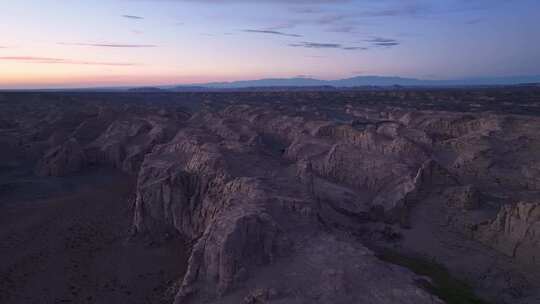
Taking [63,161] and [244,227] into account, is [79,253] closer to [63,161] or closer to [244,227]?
[244,227]

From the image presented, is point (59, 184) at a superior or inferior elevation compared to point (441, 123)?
inferior

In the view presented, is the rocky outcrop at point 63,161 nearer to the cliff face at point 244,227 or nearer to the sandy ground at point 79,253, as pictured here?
the sandy ground at point 79,253

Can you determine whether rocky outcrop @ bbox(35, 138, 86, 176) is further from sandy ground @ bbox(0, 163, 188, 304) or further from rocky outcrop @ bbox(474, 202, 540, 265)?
rocky outcrop @ bbox(474, 202, 540, 265)

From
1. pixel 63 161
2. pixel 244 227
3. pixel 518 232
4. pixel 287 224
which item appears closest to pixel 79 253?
pixel 244 227

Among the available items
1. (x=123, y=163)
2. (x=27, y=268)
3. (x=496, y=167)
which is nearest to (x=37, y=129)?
(x=123, y=163)

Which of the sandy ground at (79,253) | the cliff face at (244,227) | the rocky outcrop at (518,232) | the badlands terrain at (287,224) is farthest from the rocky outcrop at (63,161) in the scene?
the rocky outcrop at (518,232)

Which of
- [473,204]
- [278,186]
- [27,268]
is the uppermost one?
[278,186]

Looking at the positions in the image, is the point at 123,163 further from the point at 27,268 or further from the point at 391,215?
the point at 391,215

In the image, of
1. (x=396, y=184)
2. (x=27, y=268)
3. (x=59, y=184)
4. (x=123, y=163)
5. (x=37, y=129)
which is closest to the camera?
(x=27, y=268)
